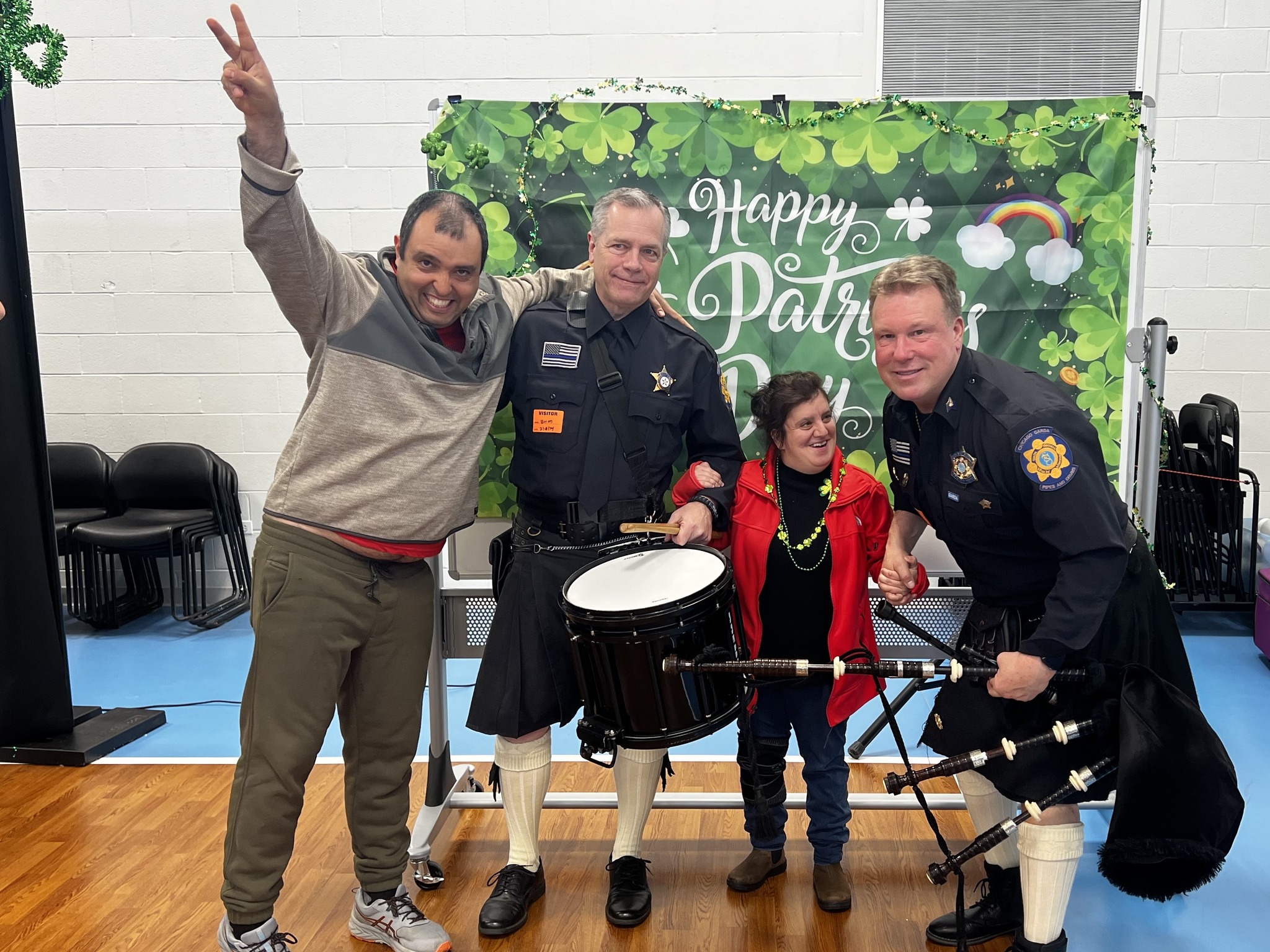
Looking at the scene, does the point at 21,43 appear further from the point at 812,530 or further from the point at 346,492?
the point at 812,530

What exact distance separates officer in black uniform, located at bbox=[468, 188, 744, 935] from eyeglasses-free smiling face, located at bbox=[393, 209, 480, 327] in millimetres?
295

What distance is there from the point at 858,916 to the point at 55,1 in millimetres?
5725

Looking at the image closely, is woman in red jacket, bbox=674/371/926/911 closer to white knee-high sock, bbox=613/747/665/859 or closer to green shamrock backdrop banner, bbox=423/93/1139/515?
white knee-high sock, bbox=613/747/665/859

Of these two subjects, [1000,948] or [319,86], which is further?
[319,86]

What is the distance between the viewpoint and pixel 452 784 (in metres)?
3.25

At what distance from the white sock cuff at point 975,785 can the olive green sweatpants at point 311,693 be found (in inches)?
55.4

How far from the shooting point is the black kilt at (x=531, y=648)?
8.41 ft

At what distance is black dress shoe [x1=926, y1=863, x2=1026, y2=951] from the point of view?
2496 mm

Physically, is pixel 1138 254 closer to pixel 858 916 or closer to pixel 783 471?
pixel 783 471

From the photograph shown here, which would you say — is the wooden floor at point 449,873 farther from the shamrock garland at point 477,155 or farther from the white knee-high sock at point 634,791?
the shamrock garland at point 477,155

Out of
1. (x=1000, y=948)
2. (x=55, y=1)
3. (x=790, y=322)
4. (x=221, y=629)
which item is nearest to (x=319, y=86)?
(x=55, y=1)

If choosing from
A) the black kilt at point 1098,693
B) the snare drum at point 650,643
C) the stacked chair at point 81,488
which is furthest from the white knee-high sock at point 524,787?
the stacked chair at point 81,488

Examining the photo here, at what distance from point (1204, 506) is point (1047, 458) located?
3.45 metres

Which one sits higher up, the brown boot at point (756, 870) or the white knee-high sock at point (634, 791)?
the white knee-high sock at point (634, 791)
